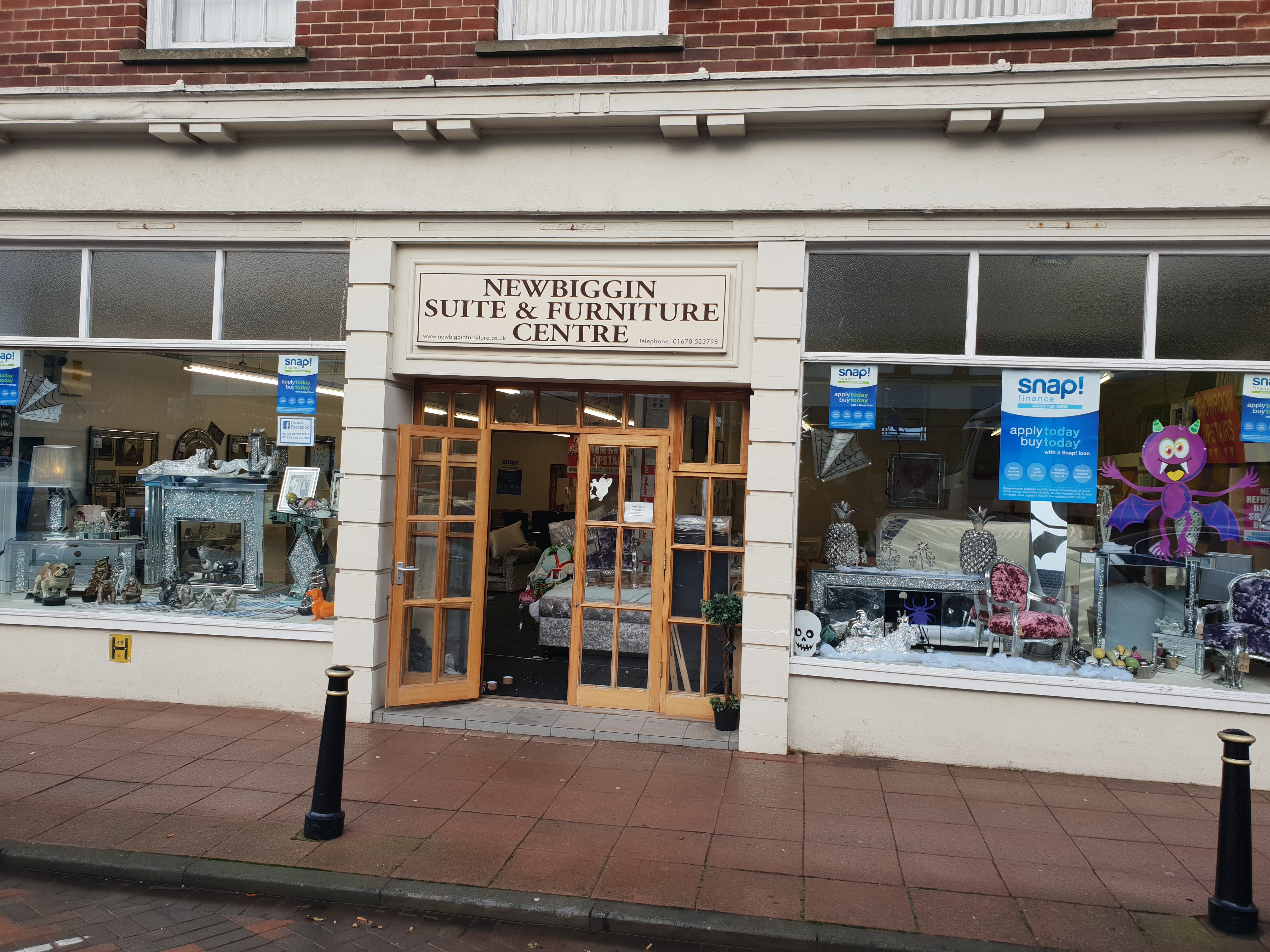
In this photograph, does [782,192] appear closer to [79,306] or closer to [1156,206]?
[1156,206]

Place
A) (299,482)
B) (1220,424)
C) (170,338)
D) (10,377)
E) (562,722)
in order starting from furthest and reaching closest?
(10,377) → (299,482) → (170,338) → (562,722) → (1220,424)

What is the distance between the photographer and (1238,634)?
629 centimetres

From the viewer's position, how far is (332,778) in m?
4.77

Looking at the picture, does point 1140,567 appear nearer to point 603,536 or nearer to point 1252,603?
point 1252,603

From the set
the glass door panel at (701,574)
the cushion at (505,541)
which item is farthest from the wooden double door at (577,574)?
the cushion at (505,541)

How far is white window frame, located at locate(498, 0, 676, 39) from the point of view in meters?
6.80

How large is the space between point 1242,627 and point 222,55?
8743mm

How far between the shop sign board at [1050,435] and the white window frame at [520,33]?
375 centimetres

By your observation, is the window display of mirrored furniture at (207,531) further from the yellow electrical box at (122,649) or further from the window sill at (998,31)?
the window sill at (998,31)

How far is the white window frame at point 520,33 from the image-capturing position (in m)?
6.80

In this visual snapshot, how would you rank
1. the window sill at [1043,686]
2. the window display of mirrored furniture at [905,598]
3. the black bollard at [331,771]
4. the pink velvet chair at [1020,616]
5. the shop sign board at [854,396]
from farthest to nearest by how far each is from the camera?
1. the window display of mirrored furniture at [905,598]
2. the shop sign board at [854,396]
3. the pink velvet chair at [1020,616]
4. the window sill at [1043,686]
5. the black bollard at [331,771]

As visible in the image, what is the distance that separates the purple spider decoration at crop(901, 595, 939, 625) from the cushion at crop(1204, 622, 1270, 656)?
6.05ft

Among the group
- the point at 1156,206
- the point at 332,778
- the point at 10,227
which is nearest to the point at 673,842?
the point at 332,778

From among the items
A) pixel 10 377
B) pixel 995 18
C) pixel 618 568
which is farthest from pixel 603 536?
pixel 10 377
